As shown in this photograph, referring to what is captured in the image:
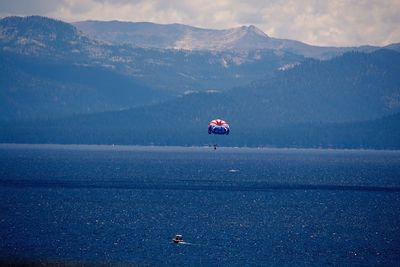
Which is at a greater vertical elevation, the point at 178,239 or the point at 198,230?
the point at 198,230

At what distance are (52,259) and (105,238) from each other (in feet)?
67.2

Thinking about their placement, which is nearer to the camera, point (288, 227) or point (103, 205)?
point (288, 227)

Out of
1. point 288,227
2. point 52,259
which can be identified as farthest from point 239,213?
point 52,259

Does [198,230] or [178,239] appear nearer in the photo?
[178,239]

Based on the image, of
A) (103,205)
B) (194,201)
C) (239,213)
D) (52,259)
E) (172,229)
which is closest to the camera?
(52,259)

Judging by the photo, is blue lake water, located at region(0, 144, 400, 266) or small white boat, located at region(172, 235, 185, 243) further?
small white boat, located at region(172, 235, 185, 243)

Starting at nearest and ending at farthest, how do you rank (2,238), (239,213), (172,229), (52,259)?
(52,259) → (2,238) → (172,229) → (239,213)

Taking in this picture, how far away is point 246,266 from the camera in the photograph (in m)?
104

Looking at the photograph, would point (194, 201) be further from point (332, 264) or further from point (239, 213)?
point (332, 264)

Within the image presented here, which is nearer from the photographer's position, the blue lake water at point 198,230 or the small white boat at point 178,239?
the blue lake water at point 198,230

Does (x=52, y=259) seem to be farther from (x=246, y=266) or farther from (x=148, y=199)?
(x=148, y=199)

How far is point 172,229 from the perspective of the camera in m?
136

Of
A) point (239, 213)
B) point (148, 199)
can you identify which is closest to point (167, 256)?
point (239, 213)

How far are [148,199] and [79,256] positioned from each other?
3300 inches
